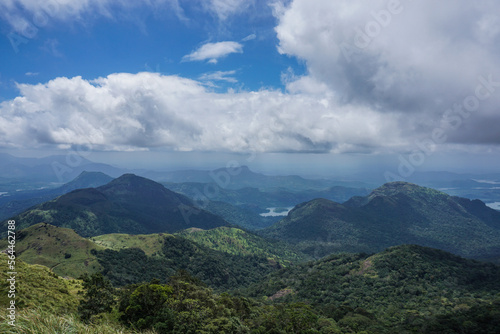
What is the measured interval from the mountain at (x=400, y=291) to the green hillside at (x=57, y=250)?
84.0 meters

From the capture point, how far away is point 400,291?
9850cm

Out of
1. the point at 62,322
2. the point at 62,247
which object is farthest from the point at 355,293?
the point at 62,247

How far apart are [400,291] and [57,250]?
162743 mm

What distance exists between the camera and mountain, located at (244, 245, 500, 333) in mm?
60906

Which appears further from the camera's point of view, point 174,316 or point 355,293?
point 355,293

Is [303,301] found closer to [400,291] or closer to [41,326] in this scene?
[400,291]

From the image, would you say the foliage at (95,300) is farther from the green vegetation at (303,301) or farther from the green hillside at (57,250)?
the green hillside at (57,250)

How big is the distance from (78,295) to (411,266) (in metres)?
134

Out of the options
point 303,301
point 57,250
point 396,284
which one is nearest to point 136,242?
point 57,250

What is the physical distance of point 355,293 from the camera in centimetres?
10450

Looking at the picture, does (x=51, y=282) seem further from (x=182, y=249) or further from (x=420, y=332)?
(x=182, y=249)

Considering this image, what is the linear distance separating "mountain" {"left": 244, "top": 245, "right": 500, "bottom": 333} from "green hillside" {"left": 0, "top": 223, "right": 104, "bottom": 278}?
84.0 m

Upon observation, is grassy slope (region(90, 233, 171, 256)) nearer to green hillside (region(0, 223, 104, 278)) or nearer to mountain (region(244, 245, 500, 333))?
green hillside (region(0, 223, 104, 278))

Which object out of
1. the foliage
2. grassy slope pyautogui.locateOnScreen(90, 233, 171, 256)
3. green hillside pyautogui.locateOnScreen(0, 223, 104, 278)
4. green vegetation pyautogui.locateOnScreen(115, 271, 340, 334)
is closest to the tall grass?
green vegetation pyautogui.locateOnScreen(115, 271, 340, 334)
